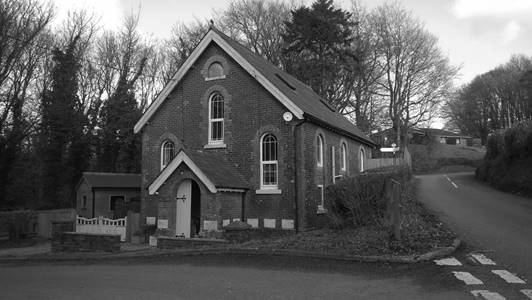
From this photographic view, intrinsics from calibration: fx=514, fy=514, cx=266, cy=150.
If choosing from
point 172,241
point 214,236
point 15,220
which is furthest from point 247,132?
point 15,220

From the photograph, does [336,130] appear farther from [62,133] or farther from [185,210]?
[62,133]

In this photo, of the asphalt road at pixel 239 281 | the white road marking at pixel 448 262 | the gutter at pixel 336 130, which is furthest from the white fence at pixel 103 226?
the white road marking at pixel 448 262

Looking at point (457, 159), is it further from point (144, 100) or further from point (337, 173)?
point (337, 173)

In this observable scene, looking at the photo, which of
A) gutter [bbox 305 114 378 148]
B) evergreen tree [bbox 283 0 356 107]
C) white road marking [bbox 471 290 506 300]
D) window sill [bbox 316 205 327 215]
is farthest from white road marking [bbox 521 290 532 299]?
evergreen tree [bbox 283 0 356 107]

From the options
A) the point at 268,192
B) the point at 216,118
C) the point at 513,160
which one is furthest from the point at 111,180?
the point at 513,160

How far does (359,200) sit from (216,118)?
9985mm

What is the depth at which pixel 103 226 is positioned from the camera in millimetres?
23547

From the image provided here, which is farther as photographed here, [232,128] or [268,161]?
[232,128]

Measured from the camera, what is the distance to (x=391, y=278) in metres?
9.53

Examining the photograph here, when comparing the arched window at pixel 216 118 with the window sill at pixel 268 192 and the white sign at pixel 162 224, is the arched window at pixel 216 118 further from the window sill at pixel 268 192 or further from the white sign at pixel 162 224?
the white sign at pixel 162 224

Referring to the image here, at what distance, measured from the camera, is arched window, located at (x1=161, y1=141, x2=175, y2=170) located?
2323 centimetres

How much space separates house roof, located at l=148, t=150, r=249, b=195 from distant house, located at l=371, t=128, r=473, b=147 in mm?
31808

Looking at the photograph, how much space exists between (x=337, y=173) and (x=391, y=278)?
50.4 feet

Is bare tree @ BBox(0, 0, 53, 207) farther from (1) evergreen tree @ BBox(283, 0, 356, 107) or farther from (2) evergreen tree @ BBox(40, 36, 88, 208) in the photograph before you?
(1) evergreen tree @ BBox(283, 0, 356, 107)
